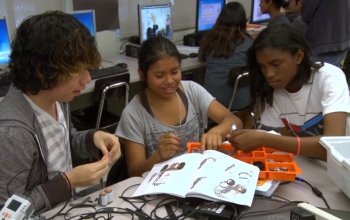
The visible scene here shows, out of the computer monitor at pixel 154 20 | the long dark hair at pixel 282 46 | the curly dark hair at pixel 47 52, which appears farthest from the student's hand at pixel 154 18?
the curly dark hair at pixel 47 52

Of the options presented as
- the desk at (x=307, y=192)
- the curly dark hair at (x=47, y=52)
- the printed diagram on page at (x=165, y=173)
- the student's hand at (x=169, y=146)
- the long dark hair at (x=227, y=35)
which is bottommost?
the desk at (x=307, y=192)

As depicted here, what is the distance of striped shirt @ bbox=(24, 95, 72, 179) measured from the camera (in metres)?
1.24

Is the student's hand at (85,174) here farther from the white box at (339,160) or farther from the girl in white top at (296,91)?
the white box at (339,160)

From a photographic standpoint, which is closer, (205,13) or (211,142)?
(211,142)

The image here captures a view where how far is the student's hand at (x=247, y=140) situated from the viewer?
1370mm

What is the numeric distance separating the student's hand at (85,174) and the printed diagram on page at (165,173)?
0.19 meters

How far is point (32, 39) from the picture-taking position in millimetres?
1107

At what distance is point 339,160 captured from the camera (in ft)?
3.76

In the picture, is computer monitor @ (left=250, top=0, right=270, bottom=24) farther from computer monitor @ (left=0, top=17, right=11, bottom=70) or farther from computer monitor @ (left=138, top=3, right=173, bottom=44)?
computer monitor @ (left=0, top=17, right=11, bottom=70)

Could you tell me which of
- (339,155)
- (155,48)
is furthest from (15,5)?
(339,155)

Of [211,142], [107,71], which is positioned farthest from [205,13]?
[211,142]

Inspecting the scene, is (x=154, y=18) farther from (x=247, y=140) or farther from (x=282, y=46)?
(x=247, y=140)

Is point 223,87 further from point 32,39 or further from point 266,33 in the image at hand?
point 32,39

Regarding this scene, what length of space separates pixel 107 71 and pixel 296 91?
1.63 metres
